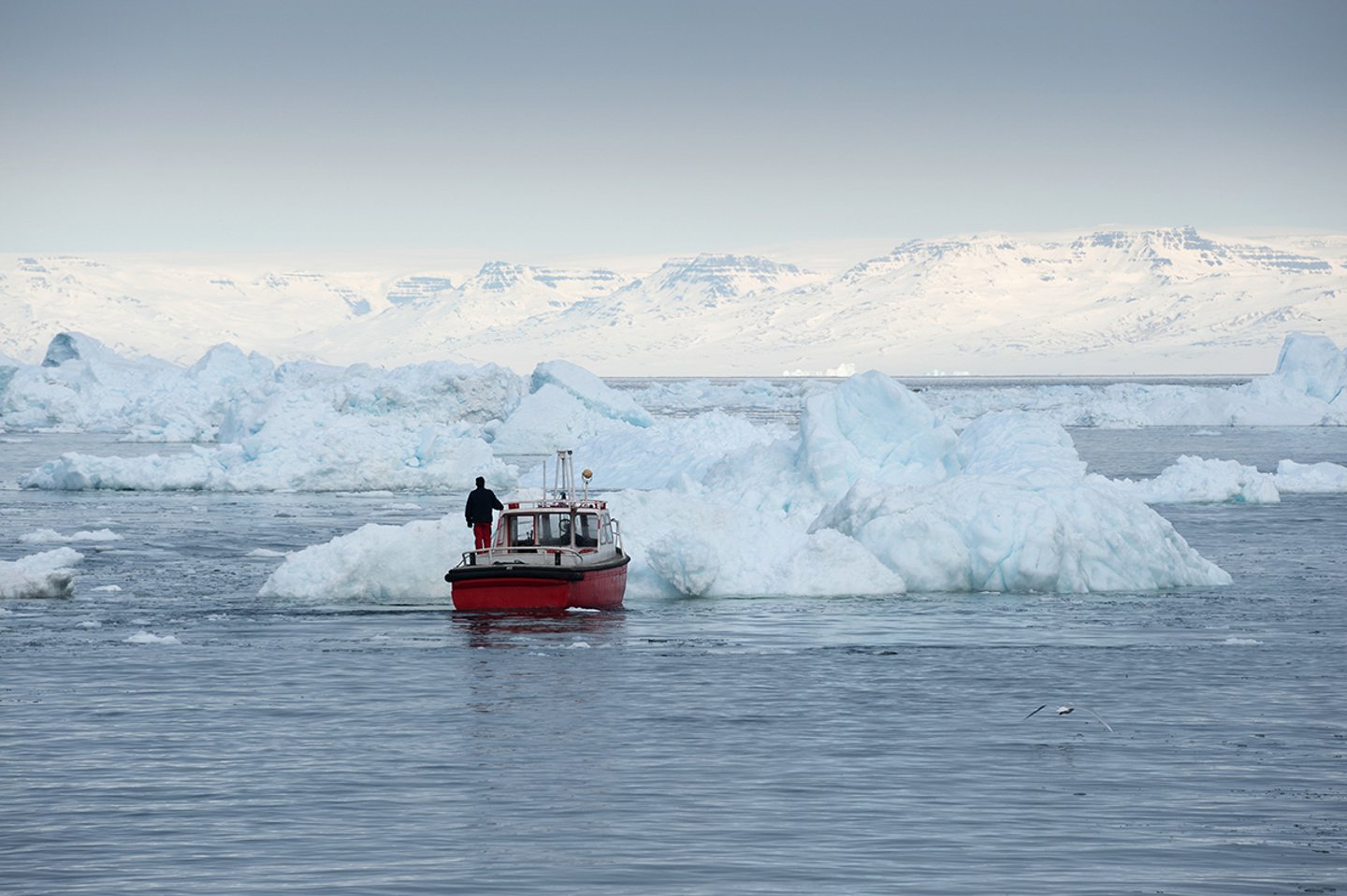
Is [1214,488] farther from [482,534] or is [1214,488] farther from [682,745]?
[682,745]

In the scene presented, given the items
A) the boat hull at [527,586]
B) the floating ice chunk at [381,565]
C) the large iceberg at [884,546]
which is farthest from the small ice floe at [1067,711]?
the floating ice chunk at [381,565]

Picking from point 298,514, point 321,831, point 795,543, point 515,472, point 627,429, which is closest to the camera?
point 321,831

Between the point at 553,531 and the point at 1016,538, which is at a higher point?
the point at 553,531

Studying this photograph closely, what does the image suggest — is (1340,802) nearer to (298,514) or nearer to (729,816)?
(729,816)

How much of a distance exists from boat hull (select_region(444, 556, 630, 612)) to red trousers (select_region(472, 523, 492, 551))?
3.17 ft

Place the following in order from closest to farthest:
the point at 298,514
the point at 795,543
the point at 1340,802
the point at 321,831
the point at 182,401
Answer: the point at 321,831, the point at 1340,802, the point at 795,543, the point at 298,514, the point at 182,401

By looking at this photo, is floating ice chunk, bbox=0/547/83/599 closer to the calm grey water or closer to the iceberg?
the calm grey water

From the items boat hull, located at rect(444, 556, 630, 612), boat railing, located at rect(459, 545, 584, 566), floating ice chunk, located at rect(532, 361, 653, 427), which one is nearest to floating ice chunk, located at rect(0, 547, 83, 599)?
boat hull, located at rect(444, 556, 630, 612)

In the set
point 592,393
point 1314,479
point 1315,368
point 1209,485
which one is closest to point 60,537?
point 1209,485

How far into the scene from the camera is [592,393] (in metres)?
82.2

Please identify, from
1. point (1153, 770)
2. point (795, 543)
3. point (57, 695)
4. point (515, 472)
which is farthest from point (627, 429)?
point (1153, 770)

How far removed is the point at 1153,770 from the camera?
1568cm

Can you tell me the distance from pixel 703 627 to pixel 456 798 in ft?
36.1

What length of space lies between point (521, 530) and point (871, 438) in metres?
14.8
